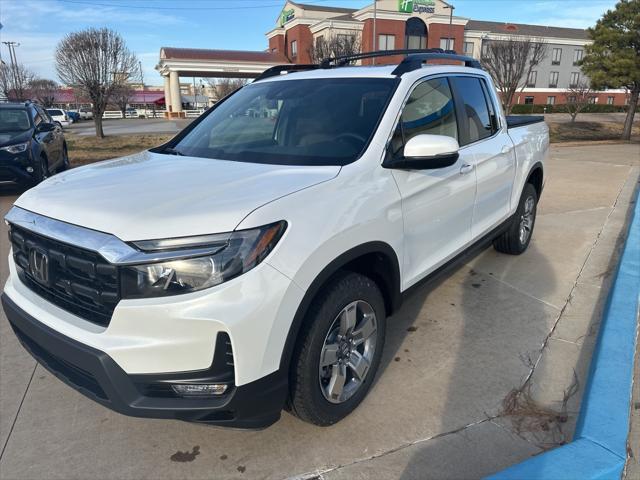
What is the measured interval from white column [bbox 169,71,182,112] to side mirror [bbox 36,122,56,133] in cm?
3759

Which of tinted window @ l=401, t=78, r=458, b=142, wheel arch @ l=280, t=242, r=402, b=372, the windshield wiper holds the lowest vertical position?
wheel arch @ l=280, t=242, r=402, b=372

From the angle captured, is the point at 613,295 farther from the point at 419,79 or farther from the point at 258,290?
the point at 258,290

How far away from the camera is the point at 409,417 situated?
273cm

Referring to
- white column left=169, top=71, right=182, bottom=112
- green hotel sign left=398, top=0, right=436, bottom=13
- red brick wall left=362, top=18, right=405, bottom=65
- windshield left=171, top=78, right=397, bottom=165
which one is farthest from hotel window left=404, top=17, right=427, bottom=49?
windshield left=171, top=78, right=397, bottom=165

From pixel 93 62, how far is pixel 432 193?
817 inches

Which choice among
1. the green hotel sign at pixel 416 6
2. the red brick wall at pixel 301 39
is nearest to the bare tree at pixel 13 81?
the red brick wall at pixel 301 39

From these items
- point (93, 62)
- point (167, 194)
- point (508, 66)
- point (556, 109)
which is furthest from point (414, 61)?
point (556, 109)

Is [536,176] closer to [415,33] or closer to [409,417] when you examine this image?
[409,417]

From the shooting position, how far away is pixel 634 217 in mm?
6520

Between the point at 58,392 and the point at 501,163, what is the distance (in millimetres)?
3709

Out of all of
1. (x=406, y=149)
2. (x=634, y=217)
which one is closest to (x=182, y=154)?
(x=406, y=149)

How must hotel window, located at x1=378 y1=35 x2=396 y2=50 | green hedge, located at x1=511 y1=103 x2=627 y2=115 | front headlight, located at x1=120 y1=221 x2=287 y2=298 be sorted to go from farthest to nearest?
green hedge, located at x1=511 y1=103 x2=627 y2=115 < hotel window, located at x1=378 y1=35 x2=396 y2=50 < front headlight, located at x1=120 y1=221 x2=287 y2=298

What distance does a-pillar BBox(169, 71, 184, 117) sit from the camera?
44656 mm

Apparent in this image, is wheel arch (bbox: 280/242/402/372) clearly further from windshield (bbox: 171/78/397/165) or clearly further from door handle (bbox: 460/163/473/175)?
door handle (bbox: 460/163/473/175)
